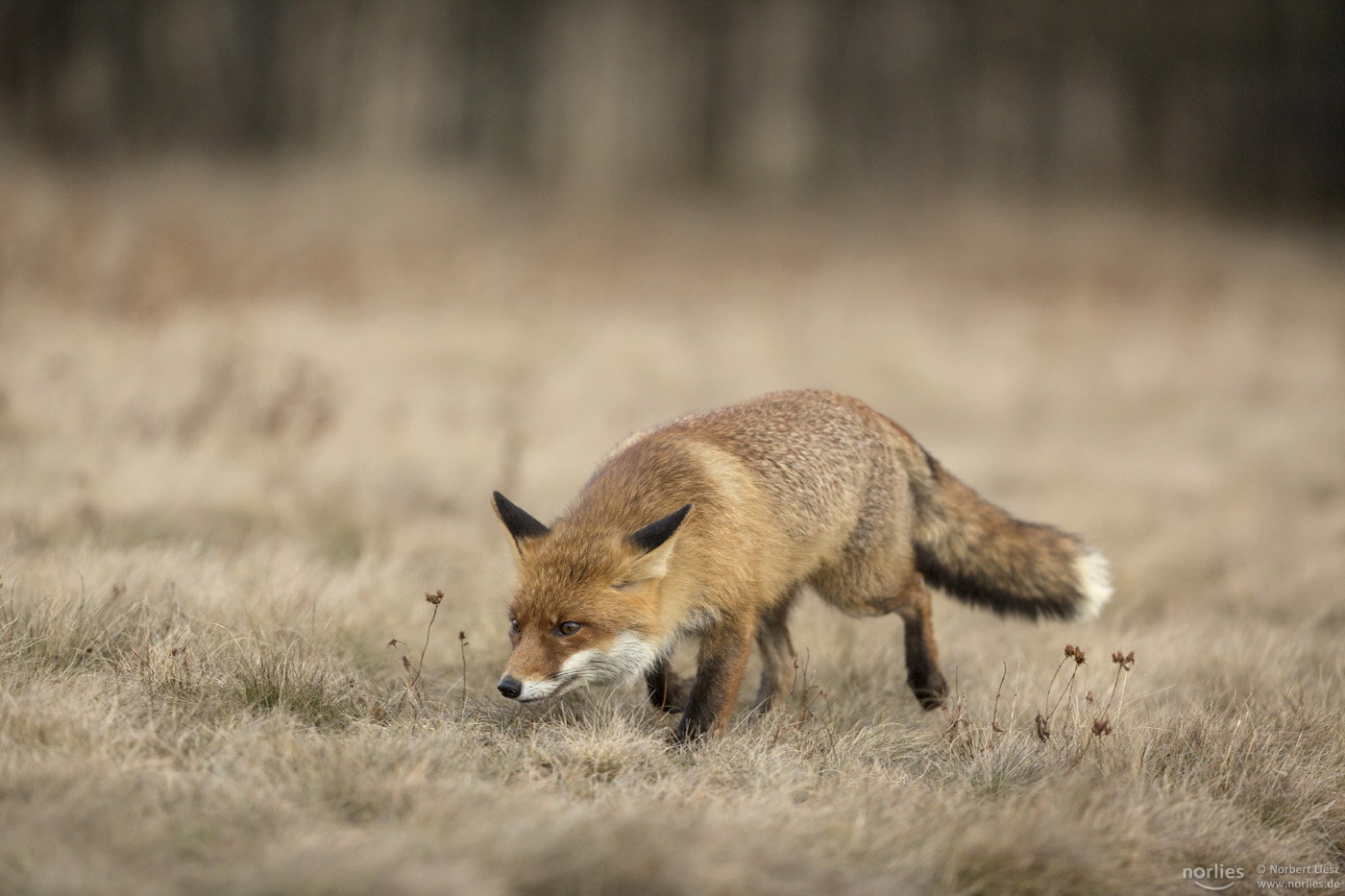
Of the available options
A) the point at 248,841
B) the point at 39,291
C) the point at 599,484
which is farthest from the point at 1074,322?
the point at 248,841

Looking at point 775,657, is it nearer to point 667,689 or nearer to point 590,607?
point 667,689

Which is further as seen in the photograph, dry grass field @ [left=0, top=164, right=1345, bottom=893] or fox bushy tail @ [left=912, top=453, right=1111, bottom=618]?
fox bushy tail @ [left=912, top=453, right=1111, bottom=618]

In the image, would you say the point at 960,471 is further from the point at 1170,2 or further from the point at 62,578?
the point at 1170,2

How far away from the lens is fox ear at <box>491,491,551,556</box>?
404cm

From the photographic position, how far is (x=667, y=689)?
4.54 m

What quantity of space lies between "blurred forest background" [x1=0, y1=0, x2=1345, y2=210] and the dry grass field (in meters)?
2.35

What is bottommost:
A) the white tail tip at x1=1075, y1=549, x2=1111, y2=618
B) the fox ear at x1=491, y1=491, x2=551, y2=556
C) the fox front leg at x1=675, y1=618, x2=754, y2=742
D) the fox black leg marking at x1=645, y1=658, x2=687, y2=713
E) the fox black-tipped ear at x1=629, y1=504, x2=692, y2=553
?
the fox black leg marking at x1=645, y1=658, x2=687, y2=713

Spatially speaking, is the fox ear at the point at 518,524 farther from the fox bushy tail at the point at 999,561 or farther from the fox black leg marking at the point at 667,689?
the fox bushy tail at the point at 999,561

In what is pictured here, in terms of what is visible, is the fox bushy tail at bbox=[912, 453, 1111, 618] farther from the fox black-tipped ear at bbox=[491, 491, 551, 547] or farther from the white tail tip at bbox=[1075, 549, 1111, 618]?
the fox black-tipped ear at bbox=[491, 491, 551, 547]

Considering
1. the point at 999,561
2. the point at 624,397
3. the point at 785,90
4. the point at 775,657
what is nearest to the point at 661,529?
the point at 775,657

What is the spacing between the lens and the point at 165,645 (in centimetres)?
411

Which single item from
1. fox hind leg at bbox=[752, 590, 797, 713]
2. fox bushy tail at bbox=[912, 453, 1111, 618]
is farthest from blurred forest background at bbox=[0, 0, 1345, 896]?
fox bushy tail at bbox=[912, 453, 1111, 618]

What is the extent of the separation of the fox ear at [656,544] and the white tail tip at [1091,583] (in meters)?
2.40

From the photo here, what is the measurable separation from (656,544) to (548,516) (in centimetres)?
378
